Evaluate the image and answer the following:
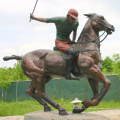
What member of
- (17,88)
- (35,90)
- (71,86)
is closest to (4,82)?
(17,88)

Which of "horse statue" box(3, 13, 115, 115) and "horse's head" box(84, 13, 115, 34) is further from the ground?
"horse's head" box(84, 13, 115, 34)

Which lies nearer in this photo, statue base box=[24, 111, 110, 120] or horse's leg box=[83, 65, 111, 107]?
horse's leg box=[83, 65, 111, 107]

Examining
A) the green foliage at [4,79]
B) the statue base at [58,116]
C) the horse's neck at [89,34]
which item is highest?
the horse's neck at [89,34]

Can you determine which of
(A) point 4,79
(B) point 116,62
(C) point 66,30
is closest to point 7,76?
(A) point 4,79

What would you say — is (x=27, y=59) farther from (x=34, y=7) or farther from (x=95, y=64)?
(x=95, y=64)

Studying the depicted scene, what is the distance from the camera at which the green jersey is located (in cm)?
565

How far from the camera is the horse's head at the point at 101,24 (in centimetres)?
548

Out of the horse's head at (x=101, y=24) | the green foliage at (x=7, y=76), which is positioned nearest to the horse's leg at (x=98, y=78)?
the horse's head at (x=101, y=24)

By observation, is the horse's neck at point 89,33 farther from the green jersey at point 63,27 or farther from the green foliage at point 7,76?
the green foliage at point 7,76

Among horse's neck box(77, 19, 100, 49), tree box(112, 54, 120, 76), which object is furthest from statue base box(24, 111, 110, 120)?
tree box(112, 54, 120, 76)

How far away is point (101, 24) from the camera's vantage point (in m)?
5.52

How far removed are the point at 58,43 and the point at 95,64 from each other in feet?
3.62

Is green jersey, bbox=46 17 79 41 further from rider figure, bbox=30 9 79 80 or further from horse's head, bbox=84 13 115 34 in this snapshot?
horse's head, bbox=84 13 115 34

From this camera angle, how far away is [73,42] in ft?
19.1
